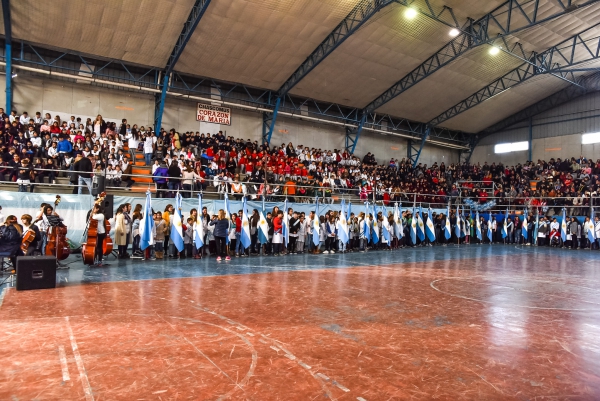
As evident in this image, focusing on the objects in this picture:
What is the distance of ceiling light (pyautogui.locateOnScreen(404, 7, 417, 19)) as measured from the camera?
60.8ft

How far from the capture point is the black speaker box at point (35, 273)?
276 inches

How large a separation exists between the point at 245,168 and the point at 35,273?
1401 centimetres

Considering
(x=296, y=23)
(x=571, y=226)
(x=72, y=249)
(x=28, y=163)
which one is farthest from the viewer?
(x=571, y=226)

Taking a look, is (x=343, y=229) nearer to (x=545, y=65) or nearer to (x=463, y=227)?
(x=463, y=227)

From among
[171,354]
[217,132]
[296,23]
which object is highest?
[296,23]

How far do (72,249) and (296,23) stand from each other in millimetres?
13569

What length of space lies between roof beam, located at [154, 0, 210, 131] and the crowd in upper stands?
143 centimetres

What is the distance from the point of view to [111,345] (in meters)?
4.34

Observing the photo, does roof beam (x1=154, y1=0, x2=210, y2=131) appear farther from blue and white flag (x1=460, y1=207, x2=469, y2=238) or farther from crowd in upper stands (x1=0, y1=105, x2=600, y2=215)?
blue and white flag (x1=460, y1=207, x2=469, y2=238)

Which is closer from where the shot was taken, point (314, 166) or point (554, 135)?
point (314, 166)

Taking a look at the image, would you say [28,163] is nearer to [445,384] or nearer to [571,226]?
[445,384]

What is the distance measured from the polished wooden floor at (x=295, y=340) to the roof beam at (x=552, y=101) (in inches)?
1083

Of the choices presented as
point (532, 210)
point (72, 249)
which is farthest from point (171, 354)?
point (532, 210)

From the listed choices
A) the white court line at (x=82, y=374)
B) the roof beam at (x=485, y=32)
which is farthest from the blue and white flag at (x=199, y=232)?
the roof beam at (x=485, y=32)
